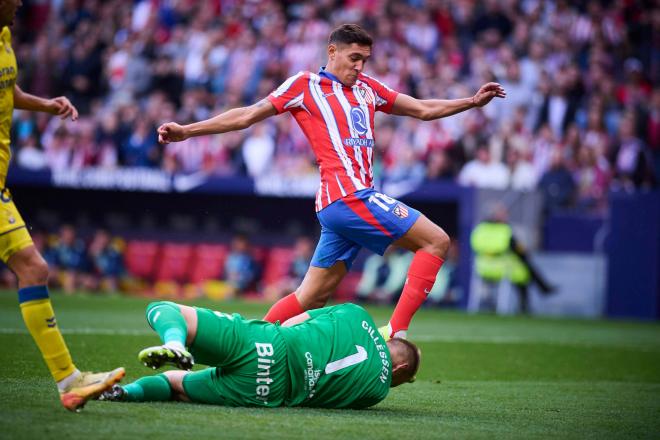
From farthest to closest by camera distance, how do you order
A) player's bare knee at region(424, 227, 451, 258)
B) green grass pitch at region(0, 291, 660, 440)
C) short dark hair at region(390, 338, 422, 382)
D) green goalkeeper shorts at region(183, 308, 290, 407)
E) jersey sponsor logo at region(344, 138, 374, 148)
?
jersey sponsor logo at region(344, 138, 374, 148) < player's bare knee at region(424, 227, 451, 258) < short dark hair at region(390, 338, 422, 382) < green goalkeeper shorts at region(183, 308, 290, 407) < green grass pitch at region(0, 291, 660, 440)

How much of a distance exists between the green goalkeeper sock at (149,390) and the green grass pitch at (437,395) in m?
0.12

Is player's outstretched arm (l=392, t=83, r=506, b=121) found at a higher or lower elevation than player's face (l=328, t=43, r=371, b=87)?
lower

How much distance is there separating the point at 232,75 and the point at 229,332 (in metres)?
16.6

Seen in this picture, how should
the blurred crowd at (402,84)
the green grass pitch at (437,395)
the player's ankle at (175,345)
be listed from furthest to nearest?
the blurred crowd at (402,84) < the green grass pitch at (437,395) < the player's ankle at (175,345)

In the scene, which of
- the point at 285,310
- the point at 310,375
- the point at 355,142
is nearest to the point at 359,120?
the point at 355,142

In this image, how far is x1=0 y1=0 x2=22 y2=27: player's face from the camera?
5641 mm

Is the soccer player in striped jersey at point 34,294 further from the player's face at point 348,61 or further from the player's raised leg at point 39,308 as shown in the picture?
the player's face at point 348,61

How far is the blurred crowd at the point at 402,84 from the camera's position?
1891 cm

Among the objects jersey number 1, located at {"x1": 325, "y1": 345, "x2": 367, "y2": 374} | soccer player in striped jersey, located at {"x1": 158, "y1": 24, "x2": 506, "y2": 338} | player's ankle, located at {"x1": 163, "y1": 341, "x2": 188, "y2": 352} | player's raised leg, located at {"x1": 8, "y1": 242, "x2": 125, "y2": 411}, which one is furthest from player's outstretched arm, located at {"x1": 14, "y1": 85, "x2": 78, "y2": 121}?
jersey number 1, located at {"x1": 325, "y1": 345, "x2": 367, "y2": 374}

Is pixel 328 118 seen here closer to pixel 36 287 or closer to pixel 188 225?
pixel 36 287

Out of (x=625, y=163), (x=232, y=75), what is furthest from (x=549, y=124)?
(x=232, y=75)

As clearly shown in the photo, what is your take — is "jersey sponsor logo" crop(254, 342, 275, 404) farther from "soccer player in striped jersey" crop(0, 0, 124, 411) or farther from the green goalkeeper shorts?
"soccer player in striped jersey" crop(0, 0, 124, 411)

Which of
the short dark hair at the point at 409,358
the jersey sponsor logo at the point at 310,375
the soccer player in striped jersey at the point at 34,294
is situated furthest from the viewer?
the short dark hair at the point at 409,358

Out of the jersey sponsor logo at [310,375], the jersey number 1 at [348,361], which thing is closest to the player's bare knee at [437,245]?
the jersey number 1 at [348,361]
